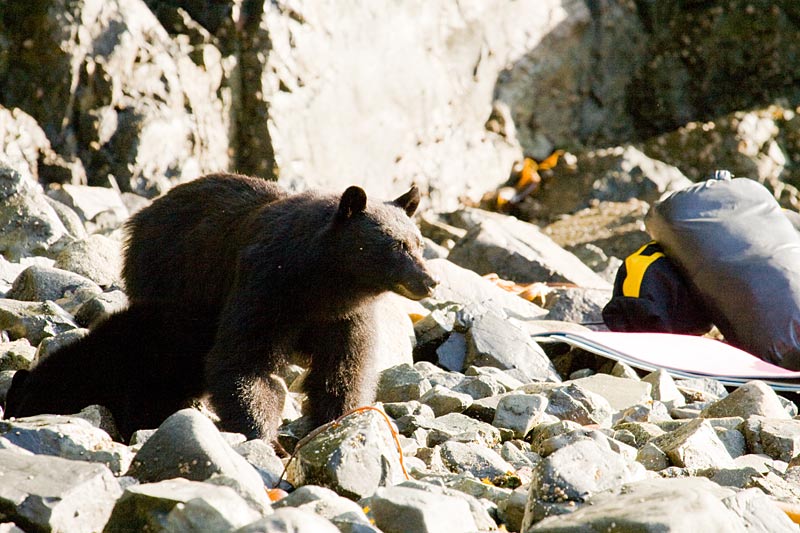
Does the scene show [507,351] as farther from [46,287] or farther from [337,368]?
[46,287]

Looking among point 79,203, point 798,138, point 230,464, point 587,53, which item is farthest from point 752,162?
point 230,464

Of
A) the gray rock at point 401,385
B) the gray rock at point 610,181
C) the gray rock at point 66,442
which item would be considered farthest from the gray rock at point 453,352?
the gray rock at point 610,181

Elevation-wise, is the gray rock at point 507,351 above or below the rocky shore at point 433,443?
below

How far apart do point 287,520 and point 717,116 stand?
13564mm

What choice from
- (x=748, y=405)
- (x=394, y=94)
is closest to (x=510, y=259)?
(x=394, y=94)

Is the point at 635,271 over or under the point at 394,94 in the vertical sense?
under

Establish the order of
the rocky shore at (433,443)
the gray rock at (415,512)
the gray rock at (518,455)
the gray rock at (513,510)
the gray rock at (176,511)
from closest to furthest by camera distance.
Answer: the gray rock at (176,511) < the rocky shore at (433,443) < the gray rock at (415,512) < the gray rock at (513,510) < the gray rock at (518,455)

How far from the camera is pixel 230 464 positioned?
3104 mm

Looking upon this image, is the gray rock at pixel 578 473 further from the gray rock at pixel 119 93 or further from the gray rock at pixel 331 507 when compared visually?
the gray rock at pixel 119 93

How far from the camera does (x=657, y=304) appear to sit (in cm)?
680

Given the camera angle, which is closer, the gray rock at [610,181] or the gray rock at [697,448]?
the gray rock at [697,448]

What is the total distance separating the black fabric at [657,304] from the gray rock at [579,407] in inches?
79.0

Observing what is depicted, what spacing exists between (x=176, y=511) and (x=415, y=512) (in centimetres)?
63

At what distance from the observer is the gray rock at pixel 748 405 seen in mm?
Result: 4969
